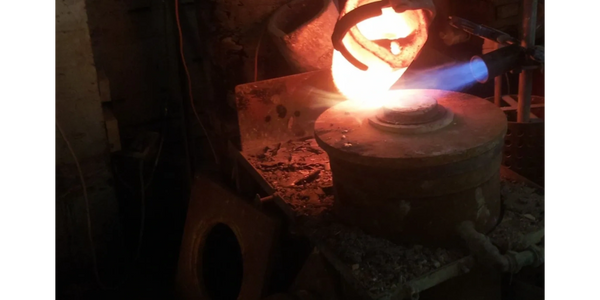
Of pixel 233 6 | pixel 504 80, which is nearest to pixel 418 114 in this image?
pixel 233 6

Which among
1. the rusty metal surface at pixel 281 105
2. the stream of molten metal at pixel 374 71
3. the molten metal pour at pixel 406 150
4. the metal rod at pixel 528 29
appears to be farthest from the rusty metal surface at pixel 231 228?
the metal rod at pixel 528 29

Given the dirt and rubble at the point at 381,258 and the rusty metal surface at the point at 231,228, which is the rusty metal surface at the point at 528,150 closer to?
the dirt and rubble at the point at 381,258

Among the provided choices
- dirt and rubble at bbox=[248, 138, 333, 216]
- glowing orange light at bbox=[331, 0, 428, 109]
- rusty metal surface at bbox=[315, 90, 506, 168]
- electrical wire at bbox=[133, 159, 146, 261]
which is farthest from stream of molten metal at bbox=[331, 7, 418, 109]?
electrical wire at bbox=[133, 159, 146, 261]

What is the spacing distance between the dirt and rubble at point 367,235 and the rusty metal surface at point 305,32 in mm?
440

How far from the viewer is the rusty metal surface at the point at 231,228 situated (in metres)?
2.02

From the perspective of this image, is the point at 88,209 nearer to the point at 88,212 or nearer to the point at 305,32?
the point at 88,212

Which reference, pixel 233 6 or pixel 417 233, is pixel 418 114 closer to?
pixel 417 233

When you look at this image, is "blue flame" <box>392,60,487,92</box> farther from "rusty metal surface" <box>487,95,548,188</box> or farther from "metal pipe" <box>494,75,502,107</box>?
"rusty metal surface" <box>487,95,548,188</box>

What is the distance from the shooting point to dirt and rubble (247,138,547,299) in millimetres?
1561

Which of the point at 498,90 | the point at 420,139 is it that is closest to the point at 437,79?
the point at 498,90

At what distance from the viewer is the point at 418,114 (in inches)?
68.7

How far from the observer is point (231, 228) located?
2.23m

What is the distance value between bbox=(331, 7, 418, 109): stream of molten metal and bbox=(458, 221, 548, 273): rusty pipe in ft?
1.84

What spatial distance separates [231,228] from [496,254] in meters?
1.09
